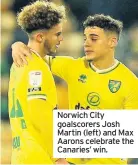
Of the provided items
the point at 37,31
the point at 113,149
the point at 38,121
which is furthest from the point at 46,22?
the point at 113,149

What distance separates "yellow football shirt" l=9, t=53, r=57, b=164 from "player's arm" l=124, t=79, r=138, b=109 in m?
Result: 0.35

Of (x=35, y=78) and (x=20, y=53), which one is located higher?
(x=20, y=53)

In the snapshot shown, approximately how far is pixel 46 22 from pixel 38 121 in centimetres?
48

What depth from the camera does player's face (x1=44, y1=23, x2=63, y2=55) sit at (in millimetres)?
2318

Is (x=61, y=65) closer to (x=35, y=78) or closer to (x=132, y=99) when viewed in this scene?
(x=35, y=78)

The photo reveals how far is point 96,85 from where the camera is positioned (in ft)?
7.62

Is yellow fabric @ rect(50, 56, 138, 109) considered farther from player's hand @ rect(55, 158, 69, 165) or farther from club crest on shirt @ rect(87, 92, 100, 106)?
player's hand @ rect(55, 158, 69, 165)

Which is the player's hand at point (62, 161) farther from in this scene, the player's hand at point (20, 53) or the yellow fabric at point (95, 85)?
the player's hand at point (20, 53)

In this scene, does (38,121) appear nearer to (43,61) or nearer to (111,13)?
(43,61)

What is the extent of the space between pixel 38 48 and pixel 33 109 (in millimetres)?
300

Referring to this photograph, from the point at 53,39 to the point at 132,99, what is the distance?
1.60ft

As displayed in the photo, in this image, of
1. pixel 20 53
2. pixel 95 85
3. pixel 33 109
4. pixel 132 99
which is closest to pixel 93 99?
pixel 95 85

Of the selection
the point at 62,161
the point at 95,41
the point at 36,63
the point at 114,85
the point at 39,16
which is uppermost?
the point at 39,16

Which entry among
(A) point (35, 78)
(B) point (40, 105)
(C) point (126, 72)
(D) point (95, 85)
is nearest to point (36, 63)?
(A) point (35, 78)
